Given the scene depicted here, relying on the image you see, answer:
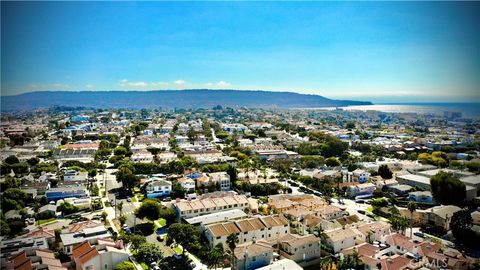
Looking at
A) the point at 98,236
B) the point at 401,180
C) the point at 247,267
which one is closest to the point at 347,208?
the point at 401,180

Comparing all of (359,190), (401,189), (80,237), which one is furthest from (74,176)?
(401,189)

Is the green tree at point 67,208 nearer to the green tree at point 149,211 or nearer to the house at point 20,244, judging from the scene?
the green tree at point 149,211

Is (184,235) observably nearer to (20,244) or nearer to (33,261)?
(33,261)

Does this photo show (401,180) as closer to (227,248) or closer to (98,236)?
(227,248)

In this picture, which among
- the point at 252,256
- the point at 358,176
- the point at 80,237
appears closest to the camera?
the point at 252,256

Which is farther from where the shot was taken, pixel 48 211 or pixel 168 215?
pixel 48 211
